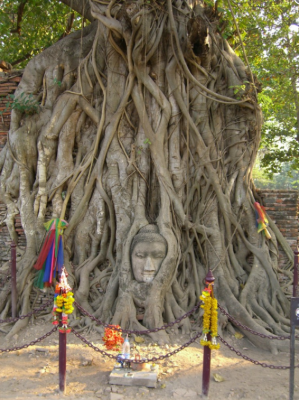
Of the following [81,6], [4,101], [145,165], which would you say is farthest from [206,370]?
[81,6]

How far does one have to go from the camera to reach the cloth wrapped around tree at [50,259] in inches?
196

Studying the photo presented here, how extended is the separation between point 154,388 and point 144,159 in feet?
9.97

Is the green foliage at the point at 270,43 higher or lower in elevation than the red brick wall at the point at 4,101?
higher

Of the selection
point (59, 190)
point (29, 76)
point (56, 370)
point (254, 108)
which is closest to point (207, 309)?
point (56, 370)

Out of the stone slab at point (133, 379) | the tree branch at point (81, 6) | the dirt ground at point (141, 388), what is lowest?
the dirt ground at point (141, 388)

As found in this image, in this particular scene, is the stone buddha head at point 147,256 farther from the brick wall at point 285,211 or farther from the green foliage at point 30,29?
the green foliage at point 30,29

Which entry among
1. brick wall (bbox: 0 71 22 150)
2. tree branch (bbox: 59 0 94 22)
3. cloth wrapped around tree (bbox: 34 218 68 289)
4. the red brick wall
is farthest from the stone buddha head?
tree branch (bbox: 59 0 94 22)

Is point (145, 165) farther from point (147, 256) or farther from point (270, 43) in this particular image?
point (270, 43)

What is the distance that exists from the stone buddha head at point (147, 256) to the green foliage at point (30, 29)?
589 centimetres

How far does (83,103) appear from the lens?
567 centimetres

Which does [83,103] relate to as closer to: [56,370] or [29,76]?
[29,76]

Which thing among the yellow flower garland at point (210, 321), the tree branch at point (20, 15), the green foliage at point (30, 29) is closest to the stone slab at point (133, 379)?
the yellow flower garland at point (210, 321)

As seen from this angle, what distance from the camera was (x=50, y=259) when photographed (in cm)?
503

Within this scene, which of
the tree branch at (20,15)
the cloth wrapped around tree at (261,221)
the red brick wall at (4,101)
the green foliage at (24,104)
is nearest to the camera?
the cloth wrapped around tree at (261,221)
